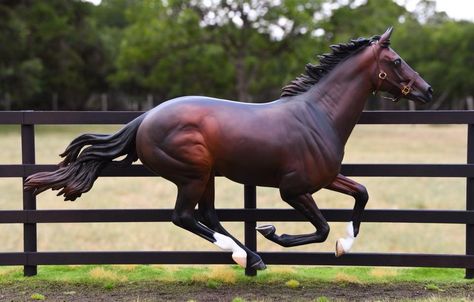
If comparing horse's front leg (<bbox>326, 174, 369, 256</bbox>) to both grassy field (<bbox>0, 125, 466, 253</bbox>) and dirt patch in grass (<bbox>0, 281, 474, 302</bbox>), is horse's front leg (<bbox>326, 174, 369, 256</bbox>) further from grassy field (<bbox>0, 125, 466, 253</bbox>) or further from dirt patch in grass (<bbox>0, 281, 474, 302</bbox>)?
grassy field (<bbox>0, 125, 466, 253</bbox>)

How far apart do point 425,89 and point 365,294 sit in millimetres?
1590

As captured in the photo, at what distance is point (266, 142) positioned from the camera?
399 centimetres

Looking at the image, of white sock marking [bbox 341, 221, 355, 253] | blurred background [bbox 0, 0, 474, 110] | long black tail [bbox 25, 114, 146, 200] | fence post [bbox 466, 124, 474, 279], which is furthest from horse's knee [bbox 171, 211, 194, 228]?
blurred background [bbox 0, 0, 474, 110]

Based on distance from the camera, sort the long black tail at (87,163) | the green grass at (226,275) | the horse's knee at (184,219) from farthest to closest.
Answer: the green grass at (226,275) → the long black tail at (87,163) → the horse's knee at (184,219)

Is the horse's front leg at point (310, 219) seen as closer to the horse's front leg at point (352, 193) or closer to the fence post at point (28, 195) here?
the horse's front leg at point (352, 193)

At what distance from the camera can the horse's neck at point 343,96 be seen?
4.19 metres

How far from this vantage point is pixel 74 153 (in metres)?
4.30

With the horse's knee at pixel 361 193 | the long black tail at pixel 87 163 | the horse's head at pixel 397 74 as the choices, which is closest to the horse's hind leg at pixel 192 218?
the long black tail at pixel 87 163

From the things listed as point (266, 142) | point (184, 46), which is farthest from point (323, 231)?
point (184, 46)

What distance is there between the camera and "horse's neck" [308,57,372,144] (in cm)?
Answer: 419

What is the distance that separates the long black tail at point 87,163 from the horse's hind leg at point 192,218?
548 millimetres

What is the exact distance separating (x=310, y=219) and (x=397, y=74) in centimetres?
123

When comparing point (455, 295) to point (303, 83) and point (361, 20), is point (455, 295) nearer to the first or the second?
point (303, 83)

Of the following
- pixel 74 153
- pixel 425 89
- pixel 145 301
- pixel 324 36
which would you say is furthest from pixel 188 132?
pixel 324 36
